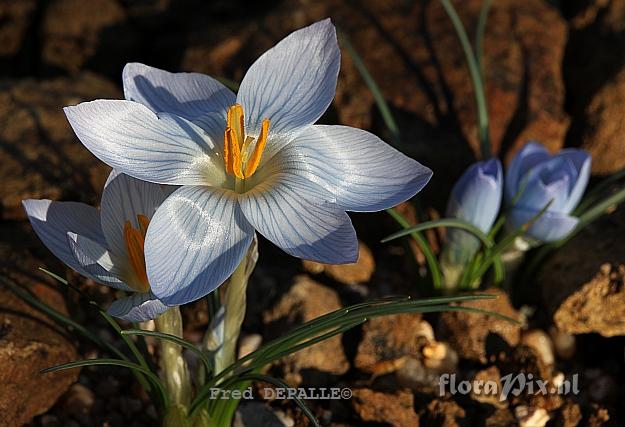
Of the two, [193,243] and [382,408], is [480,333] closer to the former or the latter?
[382,408]

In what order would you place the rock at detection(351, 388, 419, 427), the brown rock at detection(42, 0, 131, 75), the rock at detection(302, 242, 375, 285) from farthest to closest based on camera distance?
the brown rock at detection(42, 0, 131, 75)
the rock at detection(302, 242, 375, 285)
the rock at detection(351, 388, 419, 427)

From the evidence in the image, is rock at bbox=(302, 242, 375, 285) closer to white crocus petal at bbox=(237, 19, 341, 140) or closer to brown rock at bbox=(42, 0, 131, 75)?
white crocus petal at bbox=(237, 19, 341, 140)

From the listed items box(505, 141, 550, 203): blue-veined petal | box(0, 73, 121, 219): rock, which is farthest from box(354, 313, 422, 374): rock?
box(0, 73, 121, 219): rock

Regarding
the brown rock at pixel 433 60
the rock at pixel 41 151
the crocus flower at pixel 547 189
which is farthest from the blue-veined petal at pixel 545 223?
the rock at pixel 41 151

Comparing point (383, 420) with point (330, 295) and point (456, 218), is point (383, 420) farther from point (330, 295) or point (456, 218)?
point (456, 218)

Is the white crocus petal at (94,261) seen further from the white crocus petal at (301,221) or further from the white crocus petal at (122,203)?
the white crocus petal at (301,221)

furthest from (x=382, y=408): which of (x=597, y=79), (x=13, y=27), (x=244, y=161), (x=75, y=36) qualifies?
(x=13, y=27)

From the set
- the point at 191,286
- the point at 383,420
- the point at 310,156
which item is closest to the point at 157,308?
the point at 191,286
